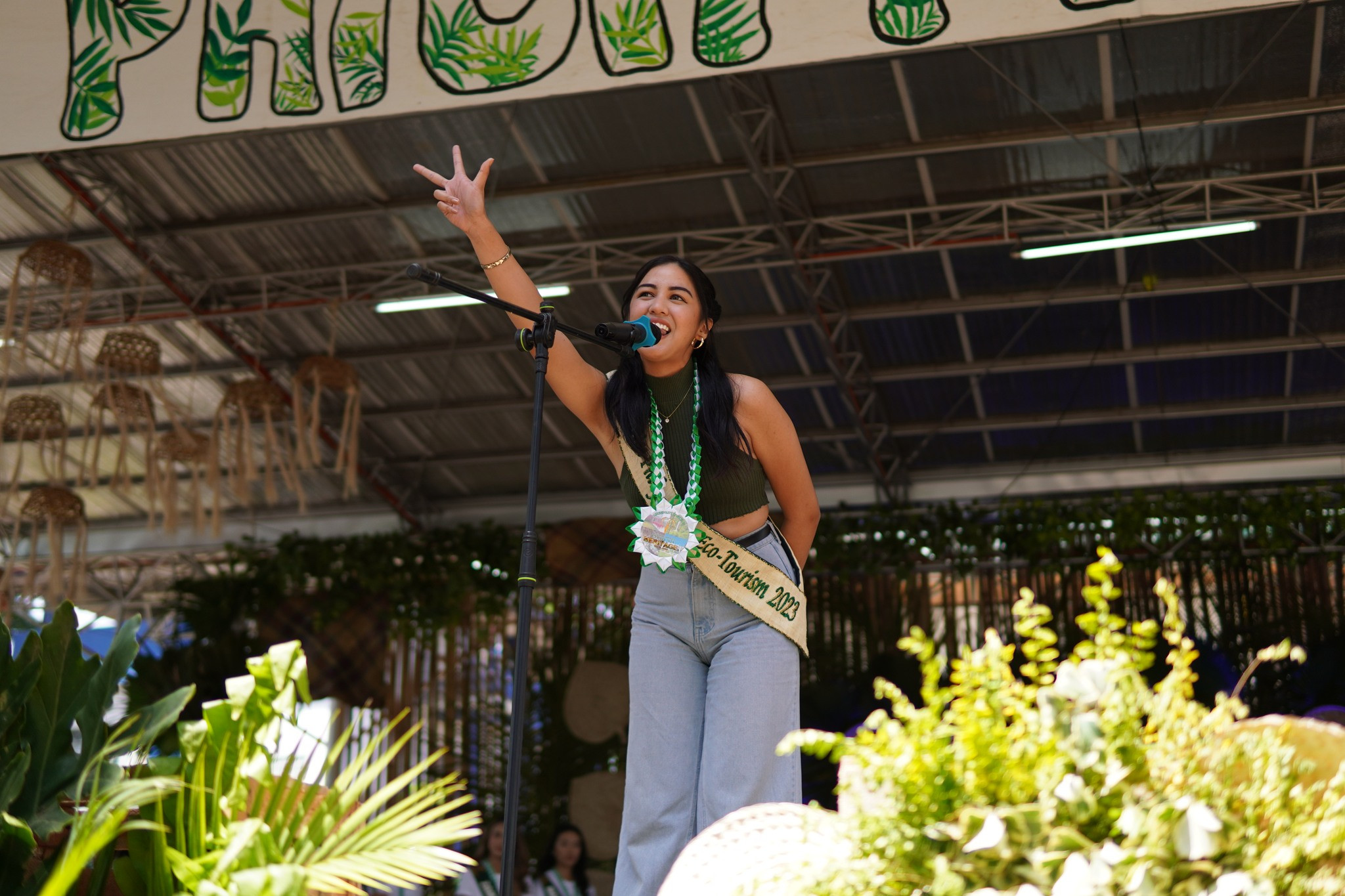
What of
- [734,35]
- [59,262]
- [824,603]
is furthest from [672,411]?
[59,262]

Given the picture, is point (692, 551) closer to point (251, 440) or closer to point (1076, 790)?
point (1076, 790)

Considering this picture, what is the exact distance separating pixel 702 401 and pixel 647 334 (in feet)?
0.65

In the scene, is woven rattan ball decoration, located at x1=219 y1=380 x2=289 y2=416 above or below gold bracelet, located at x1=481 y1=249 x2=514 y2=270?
above

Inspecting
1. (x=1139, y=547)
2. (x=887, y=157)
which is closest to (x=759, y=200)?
(x=887, y=157)

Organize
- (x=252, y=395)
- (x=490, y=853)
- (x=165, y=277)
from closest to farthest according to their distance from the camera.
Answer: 1. (x=490, y=853)
2. (x=252, y=395)
3. (x=165, y=277)

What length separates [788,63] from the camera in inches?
157

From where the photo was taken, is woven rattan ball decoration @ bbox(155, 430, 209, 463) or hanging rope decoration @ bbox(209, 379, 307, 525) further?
woven rattan ball decoration @ bbox(155, 430, 209, 463)

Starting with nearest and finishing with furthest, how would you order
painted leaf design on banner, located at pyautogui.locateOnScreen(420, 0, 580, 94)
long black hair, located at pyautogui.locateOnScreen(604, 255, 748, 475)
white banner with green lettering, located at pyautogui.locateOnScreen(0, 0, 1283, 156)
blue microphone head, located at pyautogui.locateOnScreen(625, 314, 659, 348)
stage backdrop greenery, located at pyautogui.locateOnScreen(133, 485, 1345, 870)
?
blue microphone head, located at pyautogui.locateOnScreen(625, 314, 659, 348) < long black hair, located at pyautogui.locateOnScreen(604, 255, 748, 475) < white banner with green lettering, located at pyautogui.locateOnScreen(0, 0, 1283, 156) < painted leaf design on banner, located at pyautogui.locateOnScreen(420, 0, 580, 94) < stage backdrop greenery, located at pyautogui.locateOnScreen(133, 485, 1345, 870)

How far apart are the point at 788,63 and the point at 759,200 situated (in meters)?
4.23

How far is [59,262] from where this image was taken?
7719 millimetres

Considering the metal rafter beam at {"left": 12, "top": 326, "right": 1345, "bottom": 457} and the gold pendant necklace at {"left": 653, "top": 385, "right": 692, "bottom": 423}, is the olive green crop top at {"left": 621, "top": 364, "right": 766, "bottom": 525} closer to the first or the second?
the gold pendant necklace at {"left": 653, "top": 385, "right": 692, "bottom": 423}

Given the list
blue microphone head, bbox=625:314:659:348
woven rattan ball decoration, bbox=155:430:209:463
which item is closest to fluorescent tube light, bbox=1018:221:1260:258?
woven rattan ball decoration, bbox=155:430:209:463

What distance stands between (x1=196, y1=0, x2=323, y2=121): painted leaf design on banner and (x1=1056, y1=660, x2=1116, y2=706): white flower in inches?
154

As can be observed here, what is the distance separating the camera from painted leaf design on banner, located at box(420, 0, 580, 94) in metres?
4.18
